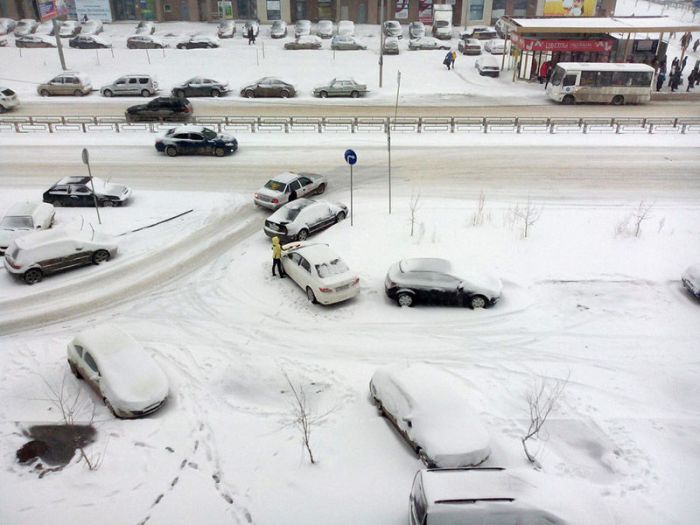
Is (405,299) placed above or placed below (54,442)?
above

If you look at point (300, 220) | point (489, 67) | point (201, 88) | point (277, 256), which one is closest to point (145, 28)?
point (201, 88)

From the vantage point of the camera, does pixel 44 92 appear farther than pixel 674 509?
Yes

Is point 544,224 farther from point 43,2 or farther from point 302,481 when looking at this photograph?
point 43,2

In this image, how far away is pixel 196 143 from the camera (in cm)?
2705

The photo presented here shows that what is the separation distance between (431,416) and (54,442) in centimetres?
729

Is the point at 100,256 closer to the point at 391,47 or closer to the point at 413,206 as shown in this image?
the point at 413,206

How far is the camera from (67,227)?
20.2 meters

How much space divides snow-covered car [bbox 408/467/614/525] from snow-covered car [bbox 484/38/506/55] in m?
43.7

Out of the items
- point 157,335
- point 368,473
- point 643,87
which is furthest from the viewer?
point 643,87

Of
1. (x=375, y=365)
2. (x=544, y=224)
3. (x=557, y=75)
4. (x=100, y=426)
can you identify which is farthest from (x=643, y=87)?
(x=100, y=426)

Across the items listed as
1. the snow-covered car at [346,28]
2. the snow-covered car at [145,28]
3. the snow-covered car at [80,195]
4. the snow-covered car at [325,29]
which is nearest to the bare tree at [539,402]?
the snow-covered car at [80,195]

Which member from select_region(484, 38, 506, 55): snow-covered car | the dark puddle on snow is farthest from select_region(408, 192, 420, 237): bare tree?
select_region(484, 38, 506, 55): snow-covered car

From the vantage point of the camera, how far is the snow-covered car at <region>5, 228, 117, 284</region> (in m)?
16.9

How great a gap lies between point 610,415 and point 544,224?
9.47 m
